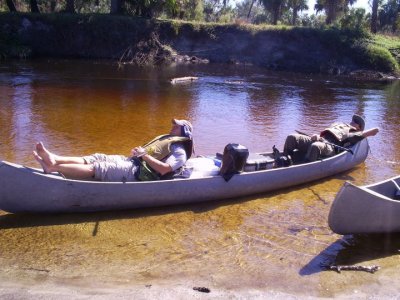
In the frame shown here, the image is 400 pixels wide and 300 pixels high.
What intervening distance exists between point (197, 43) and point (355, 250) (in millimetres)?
27069

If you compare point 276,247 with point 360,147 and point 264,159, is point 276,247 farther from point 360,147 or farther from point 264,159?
point 360,147

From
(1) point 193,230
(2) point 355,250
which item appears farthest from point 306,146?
(1) point 193,230

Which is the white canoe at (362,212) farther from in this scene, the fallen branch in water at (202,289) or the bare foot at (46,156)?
the bare foot at (46,156)

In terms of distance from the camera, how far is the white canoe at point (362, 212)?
16.4 ft

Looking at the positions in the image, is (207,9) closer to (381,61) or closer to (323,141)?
(381,61)

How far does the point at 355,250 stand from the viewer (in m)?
5.31

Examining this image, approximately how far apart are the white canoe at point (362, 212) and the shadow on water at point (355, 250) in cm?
21

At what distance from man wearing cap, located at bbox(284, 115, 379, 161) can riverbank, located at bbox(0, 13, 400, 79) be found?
2093cm

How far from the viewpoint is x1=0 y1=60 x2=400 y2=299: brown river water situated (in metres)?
4.45

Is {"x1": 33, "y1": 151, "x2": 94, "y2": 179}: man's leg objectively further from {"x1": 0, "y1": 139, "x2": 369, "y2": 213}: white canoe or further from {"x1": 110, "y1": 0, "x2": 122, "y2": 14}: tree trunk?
{"x1": 110, "y1": 0, "x2": 122, "y2": 14}: tree trunk

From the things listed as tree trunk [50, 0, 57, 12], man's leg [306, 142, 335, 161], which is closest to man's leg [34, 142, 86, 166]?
man's leg [306, 142, 335, 161]

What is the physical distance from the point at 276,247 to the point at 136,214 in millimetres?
1880

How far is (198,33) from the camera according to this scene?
3066 cm

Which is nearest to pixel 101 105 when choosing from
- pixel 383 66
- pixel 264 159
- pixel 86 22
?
pixel 264 159
